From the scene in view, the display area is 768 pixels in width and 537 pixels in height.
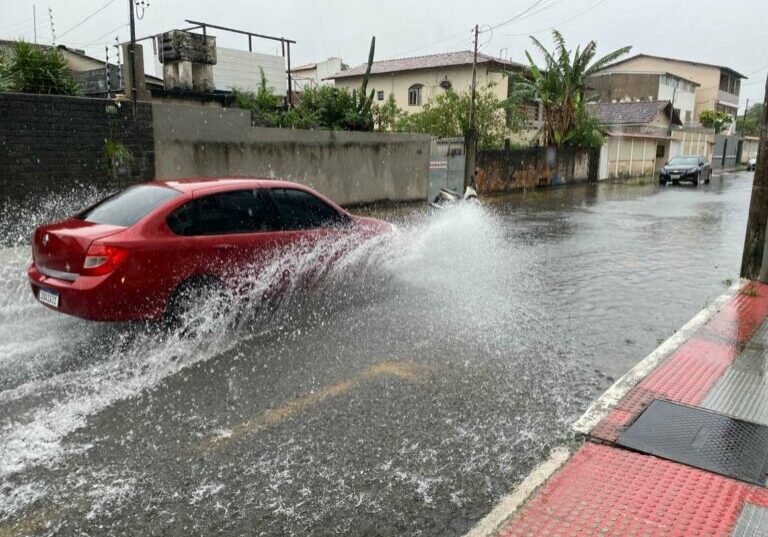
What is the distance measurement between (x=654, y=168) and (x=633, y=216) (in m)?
28.1

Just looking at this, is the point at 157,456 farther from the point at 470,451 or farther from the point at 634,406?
the point at 634,406

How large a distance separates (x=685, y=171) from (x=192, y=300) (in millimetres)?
32041

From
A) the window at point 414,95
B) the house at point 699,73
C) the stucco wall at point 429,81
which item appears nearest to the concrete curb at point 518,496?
the stucco wall at point 429,81

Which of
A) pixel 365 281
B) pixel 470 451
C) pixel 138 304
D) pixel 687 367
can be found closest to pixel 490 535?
pixel 470 451

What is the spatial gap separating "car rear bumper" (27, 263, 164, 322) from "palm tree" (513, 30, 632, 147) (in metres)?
26.7

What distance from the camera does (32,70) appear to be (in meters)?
10.7

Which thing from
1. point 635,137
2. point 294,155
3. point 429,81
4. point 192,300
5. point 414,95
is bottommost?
point 192,300

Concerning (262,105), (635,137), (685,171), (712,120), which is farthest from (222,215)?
(712,120)

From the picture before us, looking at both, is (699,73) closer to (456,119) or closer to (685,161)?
(685,161)

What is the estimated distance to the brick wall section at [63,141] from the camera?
9945mm

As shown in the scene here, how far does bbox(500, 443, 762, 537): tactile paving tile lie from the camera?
3.03 m

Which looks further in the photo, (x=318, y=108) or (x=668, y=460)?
(x=318, y=108)

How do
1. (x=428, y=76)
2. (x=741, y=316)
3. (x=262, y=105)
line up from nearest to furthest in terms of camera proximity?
1. (x=741, y=316)
2. (x=262, y=105)
3. (x=428, y=76)

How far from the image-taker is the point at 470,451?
3840mm
